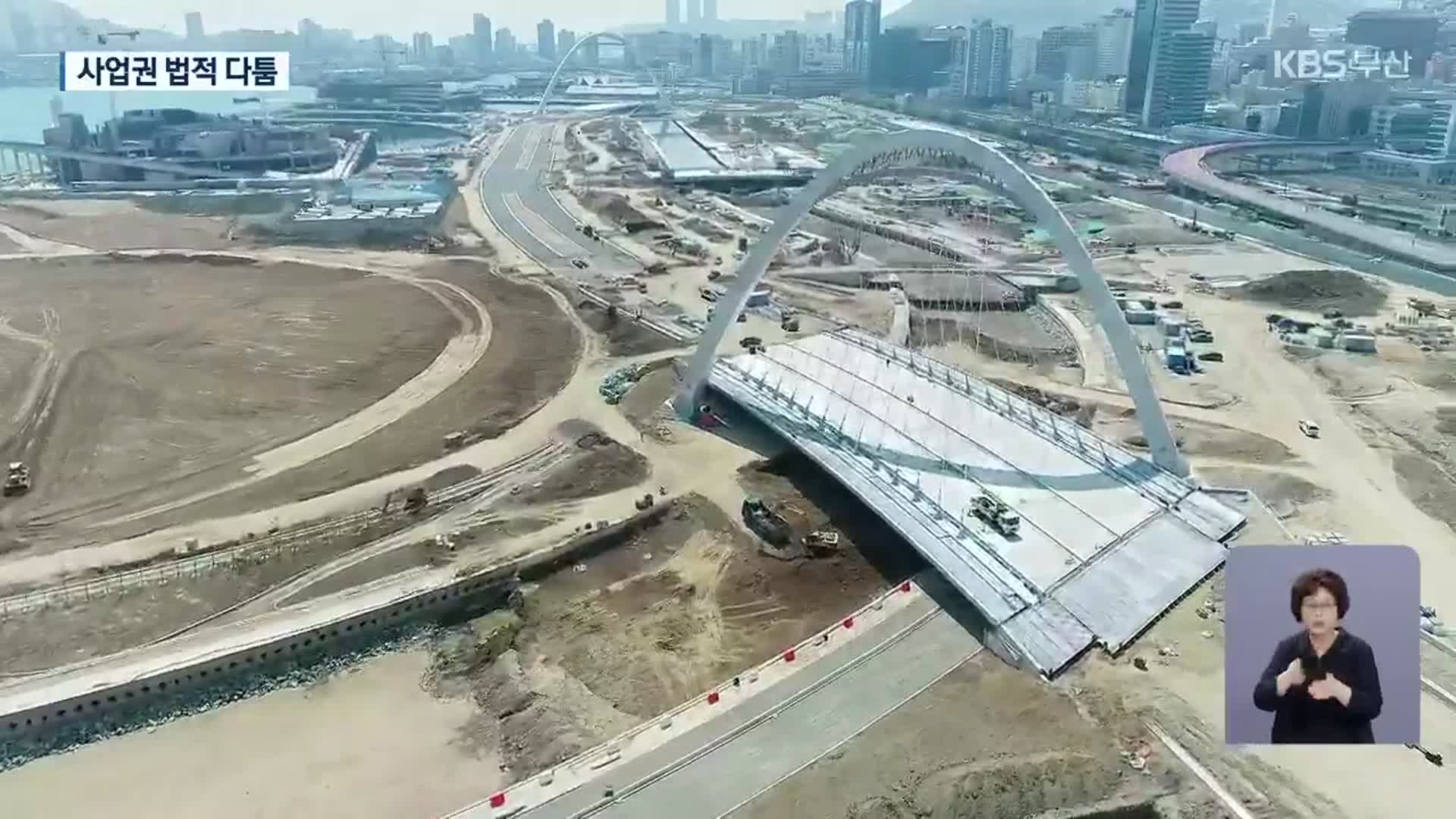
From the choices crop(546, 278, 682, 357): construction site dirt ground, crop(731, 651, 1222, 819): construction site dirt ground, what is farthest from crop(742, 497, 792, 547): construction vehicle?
crop(546, 278, 682, 357): construction site dirt ground

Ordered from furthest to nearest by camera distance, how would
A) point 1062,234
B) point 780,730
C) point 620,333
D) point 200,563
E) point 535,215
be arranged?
point 535,215
point 620,333
point 200,563
point 1062,234
point 780,730

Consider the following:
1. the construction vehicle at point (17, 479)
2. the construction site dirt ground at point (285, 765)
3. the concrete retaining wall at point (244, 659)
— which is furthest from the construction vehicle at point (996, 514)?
the construction vehicle at point (17, 479)

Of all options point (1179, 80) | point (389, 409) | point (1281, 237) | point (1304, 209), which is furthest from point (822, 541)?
point (1179, 80)

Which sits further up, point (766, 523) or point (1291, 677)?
point (1291, 677)

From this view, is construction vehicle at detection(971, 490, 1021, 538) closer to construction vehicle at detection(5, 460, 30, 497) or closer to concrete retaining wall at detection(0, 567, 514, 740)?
concrete retaining wall at detection(0, 567, 514, 740)

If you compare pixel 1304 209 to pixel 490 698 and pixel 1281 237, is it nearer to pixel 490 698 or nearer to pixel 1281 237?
pixel 1281 237
